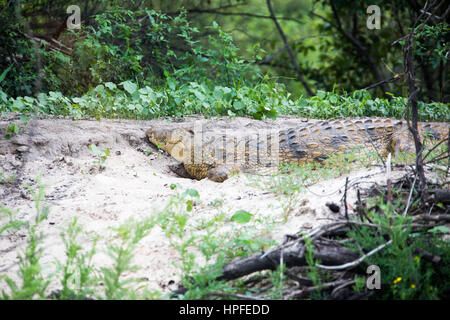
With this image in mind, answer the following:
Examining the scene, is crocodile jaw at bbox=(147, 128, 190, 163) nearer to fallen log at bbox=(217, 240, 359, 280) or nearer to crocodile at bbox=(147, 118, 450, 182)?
crocodile at bbox=(147, 118, 450, 182)

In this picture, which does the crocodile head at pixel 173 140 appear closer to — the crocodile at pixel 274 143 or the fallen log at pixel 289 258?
the crocodile at pixel 274 143

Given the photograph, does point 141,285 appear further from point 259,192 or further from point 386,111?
point 386,111

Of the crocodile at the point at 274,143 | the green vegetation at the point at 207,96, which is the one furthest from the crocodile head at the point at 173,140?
the green vegetation at the point at 207,96

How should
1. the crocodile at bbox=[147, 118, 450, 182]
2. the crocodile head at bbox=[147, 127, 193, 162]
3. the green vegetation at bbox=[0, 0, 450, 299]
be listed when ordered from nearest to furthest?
the green vegetation at bbox=[0, 0, 450, 299] < the crocodile at bbox=[147, 118, 450, 182] < the crocodile head at bbox=[147, 127, 193, 162]

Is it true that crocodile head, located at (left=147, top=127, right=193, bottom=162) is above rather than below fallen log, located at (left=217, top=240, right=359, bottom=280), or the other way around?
above

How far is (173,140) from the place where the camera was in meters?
4.56

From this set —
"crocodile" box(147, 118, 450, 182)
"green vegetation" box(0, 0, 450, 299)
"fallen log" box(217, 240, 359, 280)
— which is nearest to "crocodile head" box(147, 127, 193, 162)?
"crocodile" box(147, 118, 450, 182)

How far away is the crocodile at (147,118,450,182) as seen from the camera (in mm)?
4332

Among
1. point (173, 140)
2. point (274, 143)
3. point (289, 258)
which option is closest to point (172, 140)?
point (173, 140)

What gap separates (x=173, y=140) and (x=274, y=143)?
3.81 feet

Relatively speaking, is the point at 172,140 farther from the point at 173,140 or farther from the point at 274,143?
the point at 274,143

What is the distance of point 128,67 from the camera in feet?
19.5

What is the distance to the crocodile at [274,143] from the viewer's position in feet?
14.2

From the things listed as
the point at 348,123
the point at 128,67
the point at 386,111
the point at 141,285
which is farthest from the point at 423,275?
the point at 128,67
